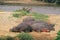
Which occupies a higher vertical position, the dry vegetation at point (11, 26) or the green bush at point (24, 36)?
the green bush at point (24, 36)

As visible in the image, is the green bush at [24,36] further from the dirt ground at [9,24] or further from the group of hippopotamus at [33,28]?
the group of hippopotamus at [33,28]

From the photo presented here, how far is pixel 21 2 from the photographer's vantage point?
30719 mm

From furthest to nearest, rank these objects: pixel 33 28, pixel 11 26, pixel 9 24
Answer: pixel 9 24
pixel 11 26
pixel 33 28

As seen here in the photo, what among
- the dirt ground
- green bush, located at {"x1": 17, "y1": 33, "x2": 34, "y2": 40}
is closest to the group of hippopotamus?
the dirt ground

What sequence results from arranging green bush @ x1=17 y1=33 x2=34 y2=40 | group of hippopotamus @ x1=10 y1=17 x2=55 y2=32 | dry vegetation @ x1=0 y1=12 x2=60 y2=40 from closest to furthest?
green bush @ x1=17 y1=33 x2=34 y2=40
dry vegetation @ x1=0 y1=12 x2=60 y2=40
group of hippopotamus @ x1=10 y1=17 x2=55 y2=32

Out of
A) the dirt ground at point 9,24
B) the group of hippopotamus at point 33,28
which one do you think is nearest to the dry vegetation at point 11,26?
the dirt ground at point 9,24

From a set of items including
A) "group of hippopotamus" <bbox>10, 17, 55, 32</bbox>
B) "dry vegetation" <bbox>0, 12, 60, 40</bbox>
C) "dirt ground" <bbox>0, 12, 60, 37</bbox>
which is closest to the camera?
"dry vegetation" <bbox>0, 12, 60, 40</bbox>

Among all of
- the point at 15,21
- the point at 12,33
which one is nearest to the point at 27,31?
the point at 12,33

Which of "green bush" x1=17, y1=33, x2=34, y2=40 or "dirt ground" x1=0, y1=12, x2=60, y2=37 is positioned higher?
"green bush" x1=17, y1=33, x2=34, y2=40

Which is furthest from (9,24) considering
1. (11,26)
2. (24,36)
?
(24,36)

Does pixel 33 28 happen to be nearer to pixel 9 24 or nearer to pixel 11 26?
pixel 11 26

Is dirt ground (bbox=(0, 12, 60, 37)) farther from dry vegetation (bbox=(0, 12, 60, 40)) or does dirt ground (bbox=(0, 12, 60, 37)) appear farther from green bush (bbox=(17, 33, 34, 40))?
green bush (bbox=(17, 33, 34, 40))

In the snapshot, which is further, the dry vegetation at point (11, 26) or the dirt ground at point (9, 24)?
the dirt ground at point (9, 24)

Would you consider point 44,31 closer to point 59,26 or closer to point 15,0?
point 59,26
